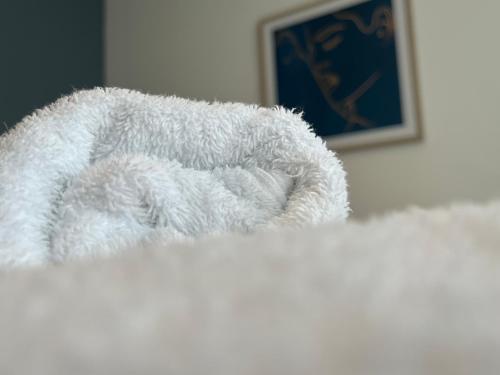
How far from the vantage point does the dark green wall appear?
162cm

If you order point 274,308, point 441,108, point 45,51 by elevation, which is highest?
point 45,51

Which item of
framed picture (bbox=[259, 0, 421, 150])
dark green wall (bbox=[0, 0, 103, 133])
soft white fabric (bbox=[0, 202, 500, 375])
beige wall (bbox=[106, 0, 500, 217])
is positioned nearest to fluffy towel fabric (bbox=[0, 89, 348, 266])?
soft white fabric (bbox=[0, 202, 500, 375])

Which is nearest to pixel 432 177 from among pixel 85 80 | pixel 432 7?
pixel 432 7

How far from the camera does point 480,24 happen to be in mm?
1265

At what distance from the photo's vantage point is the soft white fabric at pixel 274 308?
0.29ft

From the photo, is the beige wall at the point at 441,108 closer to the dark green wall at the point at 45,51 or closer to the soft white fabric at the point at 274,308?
the dark green wall at the point at 45,51

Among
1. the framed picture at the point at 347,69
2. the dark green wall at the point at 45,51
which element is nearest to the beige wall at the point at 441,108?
A: the framed picture at the point at 347,69

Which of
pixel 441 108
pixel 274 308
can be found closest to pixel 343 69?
pixel 441 108

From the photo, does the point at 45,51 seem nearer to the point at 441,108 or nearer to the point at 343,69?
the point at 343,69

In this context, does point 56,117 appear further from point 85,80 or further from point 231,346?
point 85,80

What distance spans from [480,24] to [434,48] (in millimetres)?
113

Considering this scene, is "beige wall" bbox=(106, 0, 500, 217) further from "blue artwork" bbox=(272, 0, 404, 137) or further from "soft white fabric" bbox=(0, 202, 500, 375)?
"soft white fabric" bbox=(0, 202, 500, 375)

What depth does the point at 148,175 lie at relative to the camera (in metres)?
0.46

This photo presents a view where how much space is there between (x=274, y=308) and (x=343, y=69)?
4.56 ft
